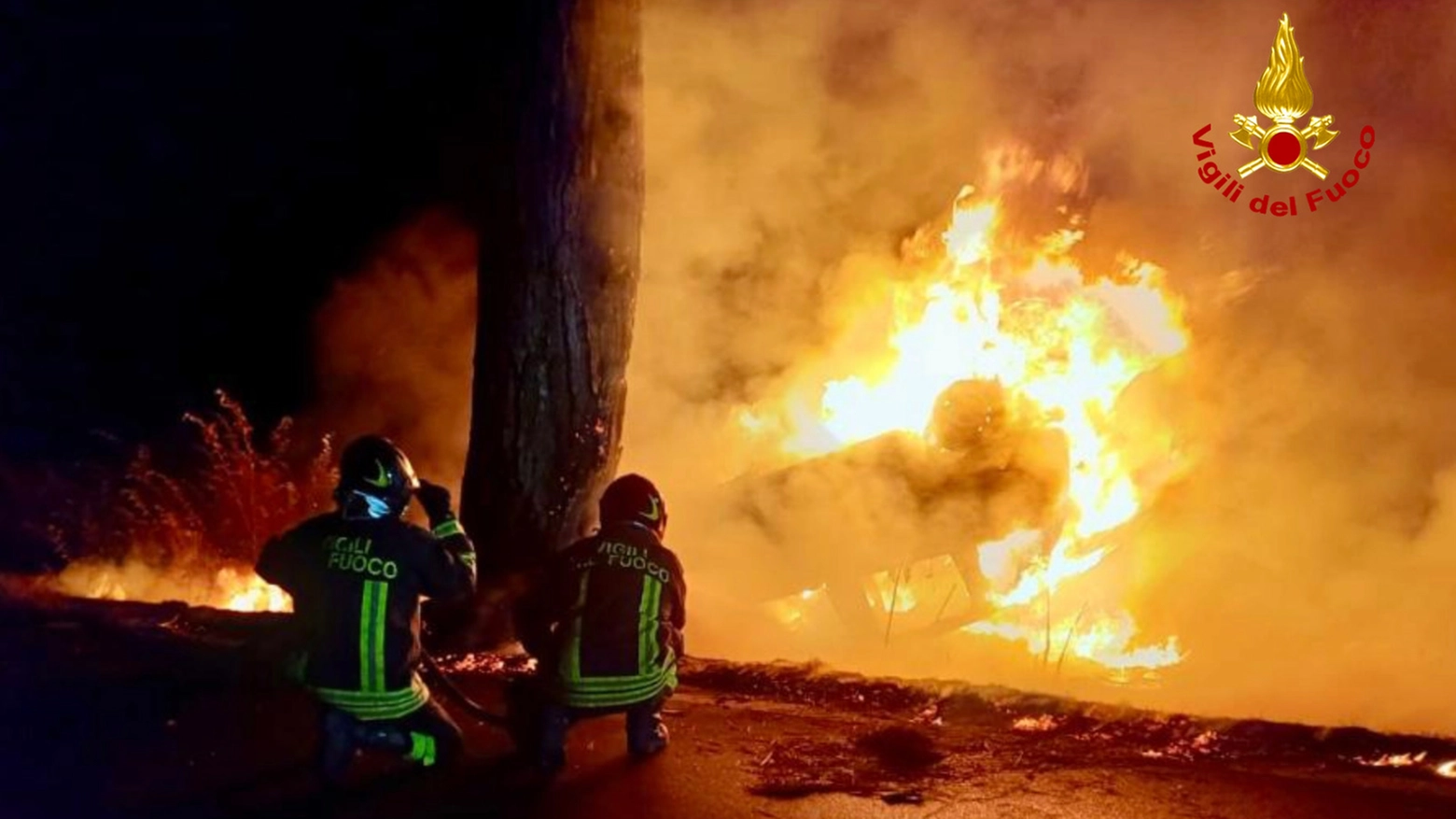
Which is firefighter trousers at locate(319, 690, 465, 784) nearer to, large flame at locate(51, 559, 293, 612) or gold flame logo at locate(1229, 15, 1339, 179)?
large flame at locate(51, 559, 293, 612)

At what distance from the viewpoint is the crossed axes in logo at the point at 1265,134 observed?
32.4 ft

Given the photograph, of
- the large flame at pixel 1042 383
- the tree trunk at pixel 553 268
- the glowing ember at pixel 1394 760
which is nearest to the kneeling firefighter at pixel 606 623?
the tree trunk at pixel 553 268

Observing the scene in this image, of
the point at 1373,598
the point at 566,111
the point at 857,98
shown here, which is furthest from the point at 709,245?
the point at 1373,598

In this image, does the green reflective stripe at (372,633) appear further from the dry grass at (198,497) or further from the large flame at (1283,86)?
the large flame at (1283,86)

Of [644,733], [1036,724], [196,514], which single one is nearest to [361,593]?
[644,733]

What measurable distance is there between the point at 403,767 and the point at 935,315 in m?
6.05

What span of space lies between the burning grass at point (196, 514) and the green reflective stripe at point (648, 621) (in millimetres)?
4672

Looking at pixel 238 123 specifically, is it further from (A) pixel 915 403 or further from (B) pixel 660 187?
(A) pixel 915 403

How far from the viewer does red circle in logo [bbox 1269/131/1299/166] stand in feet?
32.4

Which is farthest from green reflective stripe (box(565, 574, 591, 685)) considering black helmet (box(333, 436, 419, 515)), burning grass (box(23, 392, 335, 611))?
burning grass (box(23, 392, 335, 611))

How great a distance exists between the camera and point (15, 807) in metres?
4.79

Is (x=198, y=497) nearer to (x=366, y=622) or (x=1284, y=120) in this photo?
(x=366, y=622)

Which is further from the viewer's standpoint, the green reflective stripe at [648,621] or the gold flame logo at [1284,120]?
the gold flame logo at [1284,120]

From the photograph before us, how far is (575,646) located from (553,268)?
264cm
